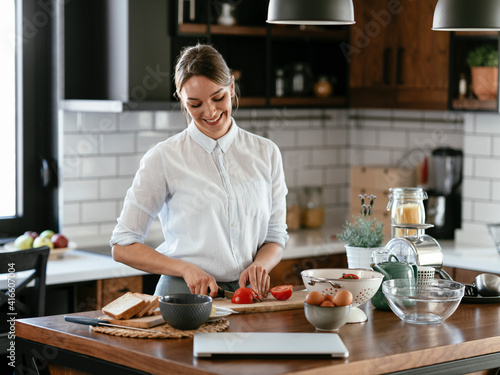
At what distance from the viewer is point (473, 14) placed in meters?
2.71

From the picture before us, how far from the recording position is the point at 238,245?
300 cm

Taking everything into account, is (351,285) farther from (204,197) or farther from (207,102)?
(207,102)

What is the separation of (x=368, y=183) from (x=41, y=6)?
2.28 metres

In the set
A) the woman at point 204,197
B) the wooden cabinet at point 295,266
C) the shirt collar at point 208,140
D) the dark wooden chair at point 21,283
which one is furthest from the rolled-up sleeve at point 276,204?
the wooden cabinet at point 295,266

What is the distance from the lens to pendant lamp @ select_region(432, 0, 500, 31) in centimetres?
270

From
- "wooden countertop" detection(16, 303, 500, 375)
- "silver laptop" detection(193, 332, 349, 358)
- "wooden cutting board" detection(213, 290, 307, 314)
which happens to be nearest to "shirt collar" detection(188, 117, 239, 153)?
"wooden cutting board" detection(213, 290, 307, 314)

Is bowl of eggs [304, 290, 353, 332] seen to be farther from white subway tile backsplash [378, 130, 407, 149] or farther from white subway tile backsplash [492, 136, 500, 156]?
white subway tile backsplash [378, 130, 407, 149]

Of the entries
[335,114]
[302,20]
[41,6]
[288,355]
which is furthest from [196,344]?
[335,114]

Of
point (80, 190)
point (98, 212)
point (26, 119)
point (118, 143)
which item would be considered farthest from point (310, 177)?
point (26, 119)

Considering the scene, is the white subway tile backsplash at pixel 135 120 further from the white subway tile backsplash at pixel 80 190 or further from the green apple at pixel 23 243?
the green apple at pixel 23 243

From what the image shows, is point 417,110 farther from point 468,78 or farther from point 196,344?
point 196,344

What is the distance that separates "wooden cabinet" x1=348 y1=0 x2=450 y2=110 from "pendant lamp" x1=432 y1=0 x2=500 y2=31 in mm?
2154

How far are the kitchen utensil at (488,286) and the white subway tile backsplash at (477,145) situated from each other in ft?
6.67

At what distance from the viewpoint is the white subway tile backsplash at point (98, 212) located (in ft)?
15.5
